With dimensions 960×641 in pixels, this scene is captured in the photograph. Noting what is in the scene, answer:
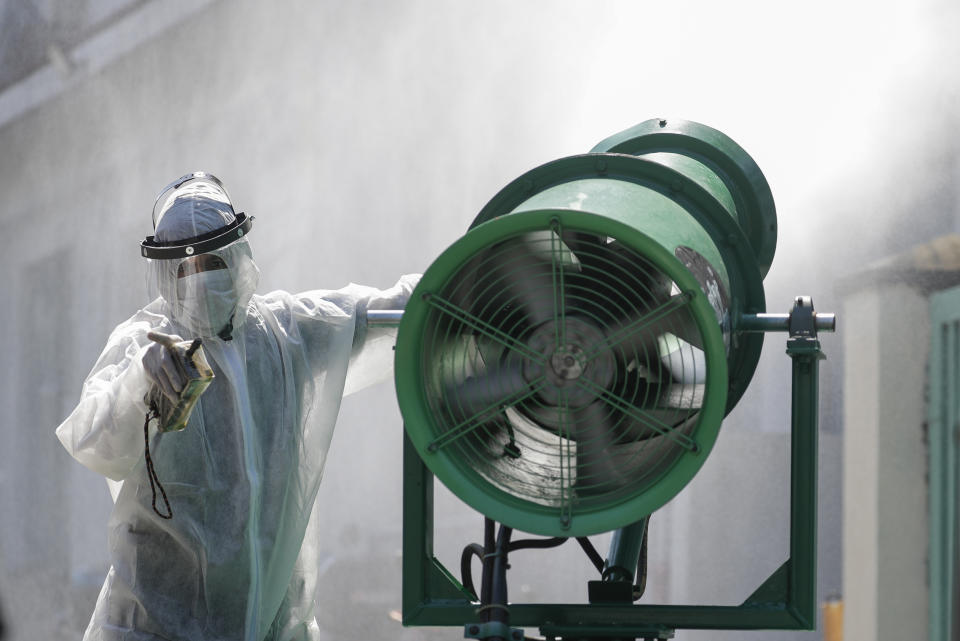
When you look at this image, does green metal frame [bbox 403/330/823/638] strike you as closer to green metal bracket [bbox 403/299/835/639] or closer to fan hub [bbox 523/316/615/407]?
green metal bracket [bbox 403/299/835/639]

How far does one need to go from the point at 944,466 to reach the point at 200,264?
378 centimetres

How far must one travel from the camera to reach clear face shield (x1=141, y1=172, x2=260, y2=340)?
93.8 inches

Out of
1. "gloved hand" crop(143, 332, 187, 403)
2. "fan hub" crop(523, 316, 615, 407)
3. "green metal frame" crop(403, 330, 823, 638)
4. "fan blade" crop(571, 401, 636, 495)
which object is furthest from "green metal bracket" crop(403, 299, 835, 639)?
"gloved hand" crop(143, 332, 187, 403)

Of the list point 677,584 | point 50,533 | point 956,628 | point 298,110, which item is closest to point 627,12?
point 298,110

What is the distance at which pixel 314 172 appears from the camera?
6.27 m

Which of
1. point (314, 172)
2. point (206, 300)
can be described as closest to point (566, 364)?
point (206, 300)

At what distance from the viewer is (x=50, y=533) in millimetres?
6207

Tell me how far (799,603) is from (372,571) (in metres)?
4.18

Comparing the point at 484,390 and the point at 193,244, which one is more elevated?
the point at 193,244

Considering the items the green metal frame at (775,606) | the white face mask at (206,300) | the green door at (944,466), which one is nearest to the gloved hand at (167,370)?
the white face mask at (206,300)

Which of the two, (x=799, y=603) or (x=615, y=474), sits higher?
(x=615, y=474)

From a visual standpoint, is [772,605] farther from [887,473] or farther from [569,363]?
[887,473]

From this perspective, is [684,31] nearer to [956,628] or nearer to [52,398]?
[956,628]

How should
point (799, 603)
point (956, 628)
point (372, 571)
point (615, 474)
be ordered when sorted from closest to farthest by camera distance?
1. point (615, 474)
2. point (799, 603)
3. point (956, 628)
4. point (372, 571)
